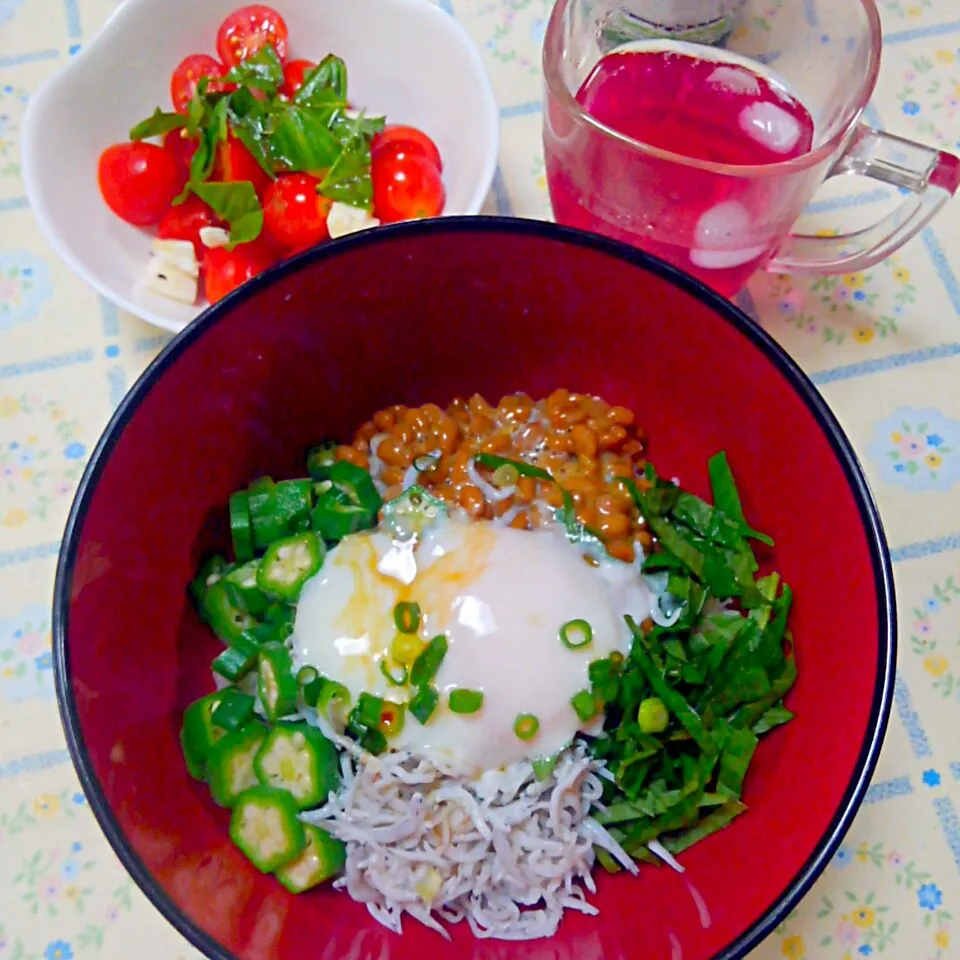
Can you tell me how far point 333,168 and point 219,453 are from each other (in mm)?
587

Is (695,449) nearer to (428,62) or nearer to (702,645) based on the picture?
(702,645)

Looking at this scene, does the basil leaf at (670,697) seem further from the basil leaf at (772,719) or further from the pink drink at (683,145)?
the pink drink at (683,145)

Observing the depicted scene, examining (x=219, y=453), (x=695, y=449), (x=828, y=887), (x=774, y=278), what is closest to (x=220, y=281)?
(x=219, y=453)

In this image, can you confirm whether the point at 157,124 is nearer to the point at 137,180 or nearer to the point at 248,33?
the point at 137,180

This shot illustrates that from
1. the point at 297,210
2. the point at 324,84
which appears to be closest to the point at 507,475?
the point at 297,210

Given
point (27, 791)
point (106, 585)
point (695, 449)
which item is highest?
point (695, 449)

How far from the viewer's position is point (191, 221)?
1.72 meters

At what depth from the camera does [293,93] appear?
181 centimetres

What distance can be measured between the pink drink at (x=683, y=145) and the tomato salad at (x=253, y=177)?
0.33 m

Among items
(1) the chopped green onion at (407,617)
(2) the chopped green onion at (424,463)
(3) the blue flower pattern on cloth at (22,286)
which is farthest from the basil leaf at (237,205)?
(1) the chopped green onion at (407,617)

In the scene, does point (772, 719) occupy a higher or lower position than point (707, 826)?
higher

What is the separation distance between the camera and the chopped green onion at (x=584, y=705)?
4.30 feet

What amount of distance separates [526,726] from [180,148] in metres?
1.21

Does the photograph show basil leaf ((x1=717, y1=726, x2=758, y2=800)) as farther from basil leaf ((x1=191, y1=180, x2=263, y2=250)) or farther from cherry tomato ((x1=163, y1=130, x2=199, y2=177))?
cherry tomato ((x1=163, y1=130, x2=199, y2=177))
